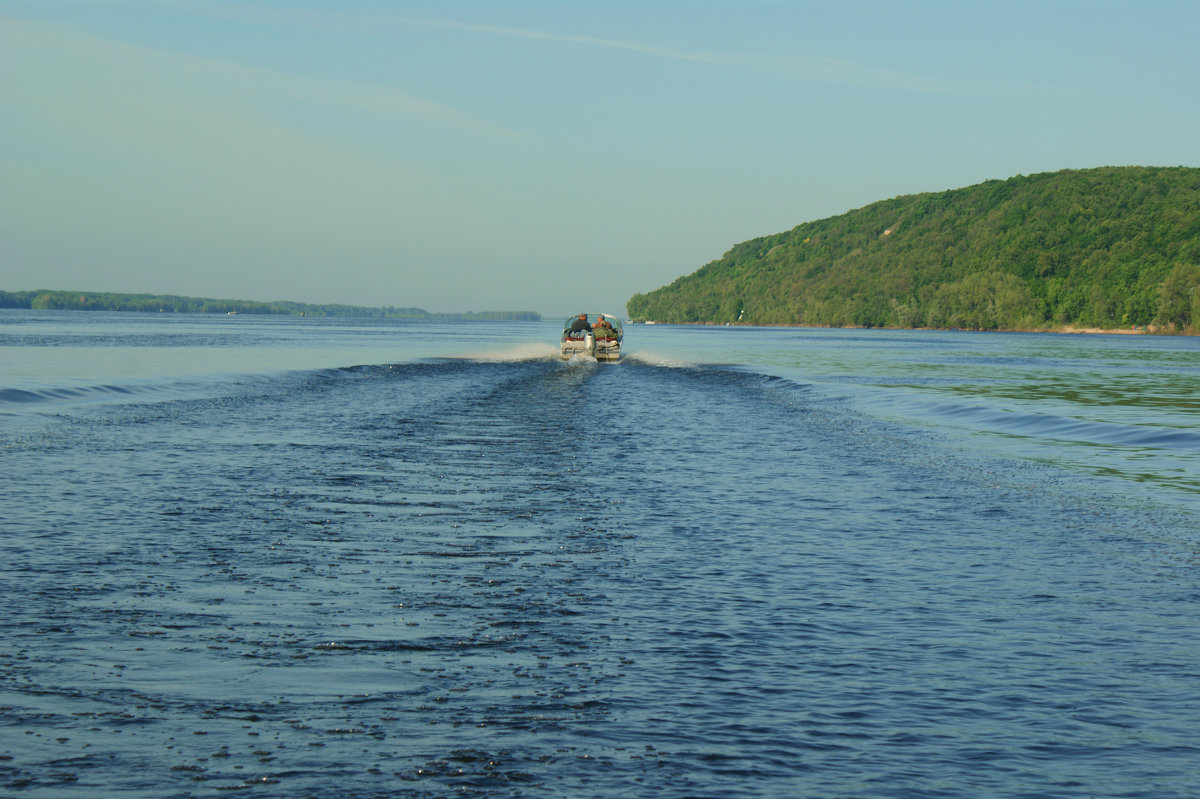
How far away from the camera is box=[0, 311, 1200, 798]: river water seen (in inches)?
249

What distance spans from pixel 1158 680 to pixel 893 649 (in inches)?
81.8

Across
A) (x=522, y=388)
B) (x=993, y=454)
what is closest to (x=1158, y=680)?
(x=993, y=454)

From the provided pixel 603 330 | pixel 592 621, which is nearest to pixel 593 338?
pixel 603 330

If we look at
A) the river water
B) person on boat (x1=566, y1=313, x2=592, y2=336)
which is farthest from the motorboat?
the river water

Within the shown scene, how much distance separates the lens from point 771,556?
1267 cm

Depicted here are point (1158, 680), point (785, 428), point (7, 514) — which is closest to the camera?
point (1158, 680)

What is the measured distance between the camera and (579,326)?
3615 inches

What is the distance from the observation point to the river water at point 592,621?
6.33 meters

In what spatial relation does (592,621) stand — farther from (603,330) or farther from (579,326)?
(579,326)

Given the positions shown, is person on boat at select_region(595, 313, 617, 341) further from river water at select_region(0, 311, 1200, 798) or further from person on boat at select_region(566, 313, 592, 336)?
river water at select_region(0, 311, 1200, 798)

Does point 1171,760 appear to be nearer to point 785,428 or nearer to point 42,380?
point 785,428

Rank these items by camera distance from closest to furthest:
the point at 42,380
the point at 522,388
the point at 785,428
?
the point at 785,428 < the point at 42,380 < the point at 522,388

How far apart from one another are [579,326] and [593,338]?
644cm

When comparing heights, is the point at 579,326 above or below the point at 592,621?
above
